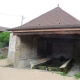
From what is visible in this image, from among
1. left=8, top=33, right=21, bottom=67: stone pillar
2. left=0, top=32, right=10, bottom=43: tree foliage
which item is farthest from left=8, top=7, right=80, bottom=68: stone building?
left=0, top=32, right=10, bottom=43: tree foliage

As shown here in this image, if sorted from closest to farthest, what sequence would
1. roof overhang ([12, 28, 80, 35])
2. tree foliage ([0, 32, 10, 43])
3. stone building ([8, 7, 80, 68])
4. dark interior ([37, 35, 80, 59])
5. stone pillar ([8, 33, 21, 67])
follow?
roof overhang ([12, 28, 80, 35]), stone building ([8, 7, 80, 68]), stone pillar ([8, 33, 21, 67]), tree foliage ([0, 32, 10, 43]), dark interior ([37, 35, 80, 59])

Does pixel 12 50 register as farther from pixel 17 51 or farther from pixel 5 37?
pixel 5 37

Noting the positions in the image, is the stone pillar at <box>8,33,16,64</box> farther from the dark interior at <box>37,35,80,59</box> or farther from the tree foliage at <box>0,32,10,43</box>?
the dark interior at <box>37,35,80,59</box>

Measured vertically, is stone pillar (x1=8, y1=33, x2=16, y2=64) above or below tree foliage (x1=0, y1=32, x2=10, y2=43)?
below

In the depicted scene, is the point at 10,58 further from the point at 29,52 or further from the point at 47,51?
the point at 47,51

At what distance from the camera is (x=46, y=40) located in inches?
665

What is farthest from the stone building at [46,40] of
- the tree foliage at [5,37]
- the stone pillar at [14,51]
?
the tree foliage at [5,37]

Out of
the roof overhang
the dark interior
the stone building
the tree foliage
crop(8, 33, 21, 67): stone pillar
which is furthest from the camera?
the dark interior

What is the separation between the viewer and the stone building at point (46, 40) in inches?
365

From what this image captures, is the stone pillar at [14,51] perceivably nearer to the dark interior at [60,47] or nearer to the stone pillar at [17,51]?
the stone pillar at [17,51]

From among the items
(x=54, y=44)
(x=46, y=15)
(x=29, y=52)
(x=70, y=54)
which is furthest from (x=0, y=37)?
(x=70, y=54)

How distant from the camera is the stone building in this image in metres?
9.27

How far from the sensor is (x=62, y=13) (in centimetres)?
1330

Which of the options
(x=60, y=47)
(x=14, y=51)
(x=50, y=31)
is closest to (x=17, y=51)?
(x=14, y=51)
